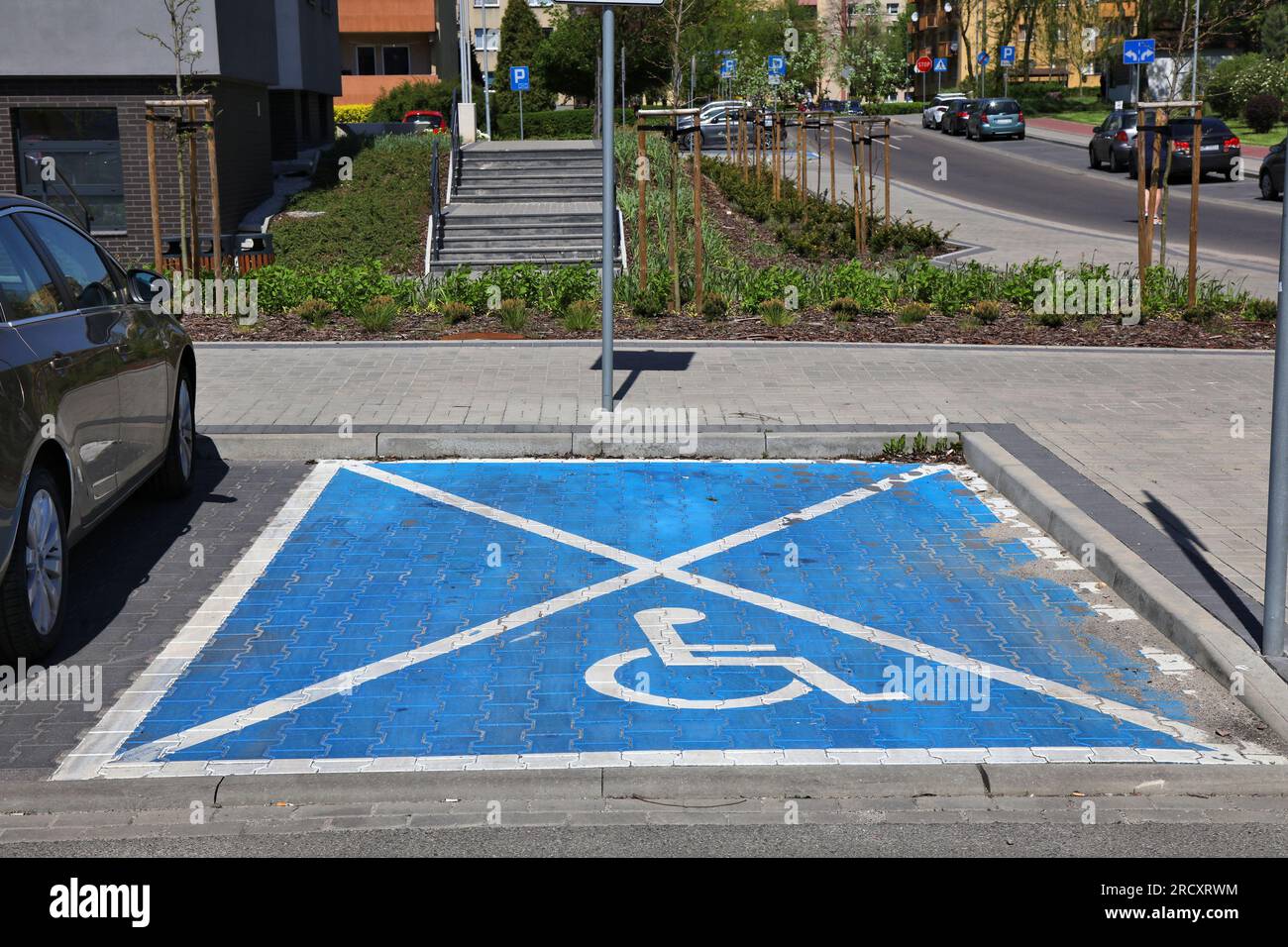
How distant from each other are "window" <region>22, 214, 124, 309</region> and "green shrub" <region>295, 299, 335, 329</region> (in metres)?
6.49

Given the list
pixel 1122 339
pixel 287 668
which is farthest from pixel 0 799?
pixel 1122 339

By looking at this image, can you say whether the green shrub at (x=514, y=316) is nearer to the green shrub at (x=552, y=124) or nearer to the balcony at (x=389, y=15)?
the green shrub at (x=552, y=124)

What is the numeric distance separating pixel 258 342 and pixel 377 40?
5250 cm

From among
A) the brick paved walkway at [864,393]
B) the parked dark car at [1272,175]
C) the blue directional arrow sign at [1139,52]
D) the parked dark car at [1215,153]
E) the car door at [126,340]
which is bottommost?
the brick paved walkway at [864,393]

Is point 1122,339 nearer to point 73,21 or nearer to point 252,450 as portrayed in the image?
point 252,450

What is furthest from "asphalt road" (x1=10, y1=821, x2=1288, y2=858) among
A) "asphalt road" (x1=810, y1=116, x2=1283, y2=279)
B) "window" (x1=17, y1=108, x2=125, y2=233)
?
"asphalt road" (x1=810, y1=116, x2=1283, y2=279)

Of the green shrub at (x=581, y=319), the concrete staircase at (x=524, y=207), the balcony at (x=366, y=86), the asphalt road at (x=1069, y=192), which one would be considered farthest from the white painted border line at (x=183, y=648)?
the balcony at (x=366, y=86)

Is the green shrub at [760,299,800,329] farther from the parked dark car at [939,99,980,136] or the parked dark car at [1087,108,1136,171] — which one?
the parked dark car at [939,99,980,136]

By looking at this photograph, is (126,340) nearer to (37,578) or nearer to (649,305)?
(37,578)

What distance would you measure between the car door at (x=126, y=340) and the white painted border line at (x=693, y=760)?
2682 millimetres

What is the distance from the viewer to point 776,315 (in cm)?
1471

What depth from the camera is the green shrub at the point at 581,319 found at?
1438 cm

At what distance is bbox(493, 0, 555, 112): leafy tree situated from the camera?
62156 mm
